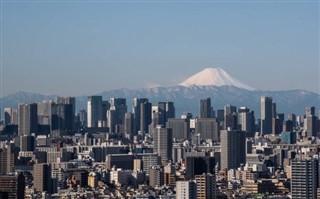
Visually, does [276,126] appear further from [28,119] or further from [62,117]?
[28,119]

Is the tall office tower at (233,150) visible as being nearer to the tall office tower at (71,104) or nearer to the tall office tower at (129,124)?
the tall office tower at (129,124)

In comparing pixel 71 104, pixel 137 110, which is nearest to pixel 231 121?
pixel 137 110

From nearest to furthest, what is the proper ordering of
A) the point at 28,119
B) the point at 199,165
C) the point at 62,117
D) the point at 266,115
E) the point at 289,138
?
the point at 199,165
the point at 289,138
the point at 28,119
the point at 62,117
the point at 266,115

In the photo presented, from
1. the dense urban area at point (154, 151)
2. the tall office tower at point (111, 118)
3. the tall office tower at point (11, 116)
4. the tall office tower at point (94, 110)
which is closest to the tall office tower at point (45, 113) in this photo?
the dense urban area at point (154, 151)

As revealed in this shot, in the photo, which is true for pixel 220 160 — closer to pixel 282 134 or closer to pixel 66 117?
pixel 282 134

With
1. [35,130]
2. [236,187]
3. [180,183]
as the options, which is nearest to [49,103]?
[35,130]

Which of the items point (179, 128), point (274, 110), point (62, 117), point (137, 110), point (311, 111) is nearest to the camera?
point (311, 111)

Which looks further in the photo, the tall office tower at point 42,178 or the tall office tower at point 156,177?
the tall office tower at point 156,177
